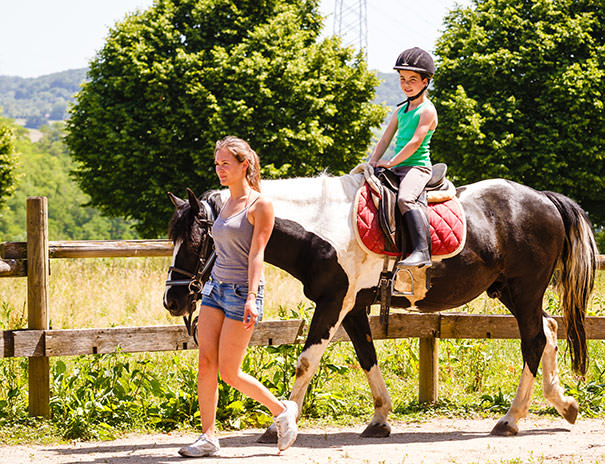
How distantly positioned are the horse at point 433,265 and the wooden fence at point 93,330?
0.55m

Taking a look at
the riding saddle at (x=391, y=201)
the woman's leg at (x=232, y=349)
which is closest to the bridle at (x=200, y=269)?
the woman's leg at (x=232, y=349)

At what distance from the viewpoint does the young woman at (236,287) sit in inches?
168

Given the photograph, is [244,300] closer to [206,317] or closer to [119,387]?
[206,317]

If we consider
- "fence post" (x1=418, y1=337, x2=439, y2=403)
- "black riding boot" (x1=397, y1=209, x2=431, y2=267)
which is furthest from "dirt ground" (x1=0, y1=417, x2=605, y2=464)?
"black riding boot" (x1=397, y1=209, x2=431, y2=267)

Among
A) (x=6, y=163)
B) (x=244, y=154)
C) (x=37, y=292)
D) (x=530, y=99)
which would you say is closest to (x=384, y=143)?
(x=244, y=154)

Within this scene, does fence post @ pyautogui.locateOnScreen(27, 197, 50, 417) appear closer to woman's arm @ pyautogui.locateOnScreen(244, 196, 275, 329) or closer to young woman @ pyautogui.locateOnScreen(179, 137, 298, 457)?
young woman @ pyautogui.locateOnScreen(179, 137, 298, 457)

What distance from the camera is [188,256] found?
4762mm

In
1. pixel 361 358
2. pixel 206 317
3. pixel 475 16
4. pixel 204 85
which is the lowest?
pixel 361 358

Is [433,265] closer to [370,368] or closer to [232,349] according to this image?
[370,368]

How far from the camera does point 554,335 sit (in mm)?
5891

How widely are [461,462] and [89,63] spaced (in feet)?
83.8

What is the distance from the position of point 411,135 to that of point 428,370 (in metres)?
2.49

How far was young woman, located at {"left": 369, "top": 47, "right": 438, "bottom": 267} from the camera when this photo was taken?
4.94 m

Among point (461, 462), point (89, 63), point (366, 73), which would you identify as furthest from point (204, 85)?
point (461, 462)
